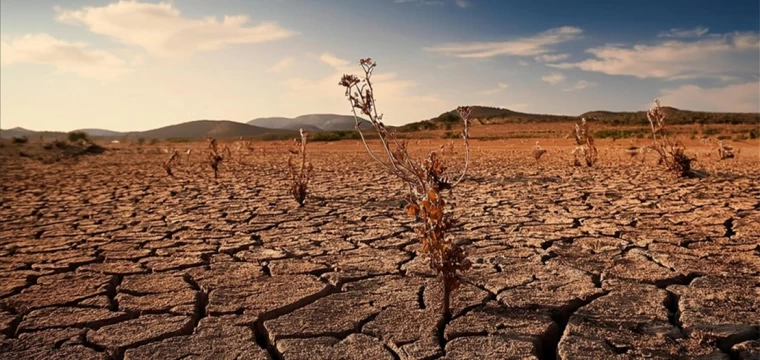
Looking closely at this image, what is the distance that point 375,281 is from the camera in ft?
10.2

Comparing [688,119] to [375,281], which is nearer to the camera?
[375,281]

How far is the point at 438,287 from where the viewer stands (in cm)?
294

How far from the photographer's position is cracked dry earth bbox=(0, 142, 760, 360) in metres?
2.29

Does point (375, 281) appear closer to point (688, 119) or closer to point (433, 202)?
point (433, 202)

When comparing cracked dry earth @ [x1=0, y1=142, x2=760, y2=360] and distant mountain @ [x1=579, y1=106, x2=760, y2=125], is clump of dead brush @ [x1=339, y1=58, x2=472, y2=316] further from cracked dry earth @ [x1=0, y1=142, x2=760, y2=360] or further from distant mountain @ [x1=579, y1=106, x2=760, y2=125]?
distant mountain @ [x1=579, y1=106, x2=760, y2=125]

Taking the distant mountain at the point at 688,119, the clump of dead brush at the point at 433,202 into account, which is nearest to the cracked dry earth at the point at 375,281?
the clump of dead brush at the point at 433,202

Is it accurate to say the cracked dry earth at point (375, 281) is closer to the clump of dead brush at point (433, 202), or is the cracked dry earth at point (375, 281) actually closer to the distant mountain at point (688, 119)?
the clump of dead brush at point (433, 202)

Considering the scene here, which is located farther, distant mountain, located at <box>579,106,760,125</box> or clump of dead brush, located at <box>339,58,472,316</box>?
distant mountain, located at <box>579,106,760,125</box>

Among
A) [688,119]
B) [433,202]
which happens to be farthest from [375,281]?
[688,119]

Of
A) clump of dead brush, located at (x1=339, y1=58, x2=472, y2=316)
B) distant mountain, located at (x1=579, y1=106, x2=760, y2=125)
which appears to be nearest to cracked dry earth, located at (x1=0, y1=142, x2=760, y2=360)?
clump of dead brush, located at (x1=339, y1=58, x2=472, y2=316)

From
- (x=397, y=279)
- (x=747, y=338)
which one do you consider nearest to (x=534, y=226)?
(x=397, y=279)

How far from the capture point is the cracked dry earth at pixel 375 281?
2.29 metres

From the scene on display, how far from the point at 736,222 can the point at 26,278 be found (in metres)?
5.05

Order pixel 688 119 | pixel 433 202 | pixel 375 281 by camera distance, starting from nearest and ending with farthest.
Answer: pixel 433 202, pixel 375 281, pixel 688 119
